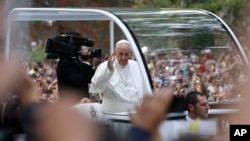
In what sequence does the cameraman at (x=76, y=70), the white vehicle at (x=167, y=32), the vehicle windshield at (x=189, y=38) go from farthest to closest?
the vehicle windshield at (x=189, y=38) < the white vehicle at (x=167, y=32) < the cameraman at (x=76, y=70)

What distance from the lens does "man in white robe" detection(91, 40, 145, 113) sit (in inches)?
256

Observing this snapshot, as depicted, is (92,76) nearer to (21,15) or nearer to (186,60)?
(21,15)

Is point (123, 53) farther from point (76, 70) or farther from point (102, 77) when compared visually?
point (76, 70)

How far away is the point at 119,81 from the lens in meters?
6.63

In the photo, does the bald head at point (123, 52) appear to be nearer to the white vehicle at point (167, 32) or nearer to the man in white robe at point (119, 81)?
the man in white robe at point (119, 81)

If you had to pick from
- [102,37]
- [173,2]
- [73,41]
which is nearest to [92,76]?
[73,41]

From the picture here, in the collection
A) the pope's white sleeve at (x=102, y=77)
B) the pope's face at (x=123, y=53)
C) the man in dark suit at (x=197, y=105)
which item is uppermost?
the pope's face at (x=123, y=53)

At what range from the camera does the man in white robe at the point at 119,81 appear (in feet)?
21.3

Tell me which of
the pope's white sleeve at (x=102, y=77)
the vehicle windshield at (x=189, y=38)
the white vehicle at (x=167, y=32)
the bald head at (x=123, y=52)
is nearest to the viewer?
the pope's white sleeve at (x=102, y=77)

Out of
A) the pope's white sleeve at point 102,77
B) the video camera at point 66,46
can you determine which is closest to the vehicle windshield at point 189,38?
the video camera at point 66,46

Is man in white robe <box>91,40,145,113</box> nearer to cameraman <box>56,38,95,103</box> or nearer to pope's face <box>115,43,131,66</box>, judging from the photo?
pope's face <box>115,43,131,66</box>

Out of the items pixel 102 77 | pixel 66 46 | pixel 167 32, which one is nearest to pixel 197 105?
pixel 102 77

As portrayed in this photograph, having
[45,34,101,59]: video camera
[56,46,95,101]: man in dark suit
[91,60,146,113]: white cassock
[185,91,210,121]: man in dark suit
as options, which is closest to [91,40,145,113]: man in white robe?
[91,60,146,113]: white cassock

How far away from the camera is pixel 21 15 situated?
25.7ft
